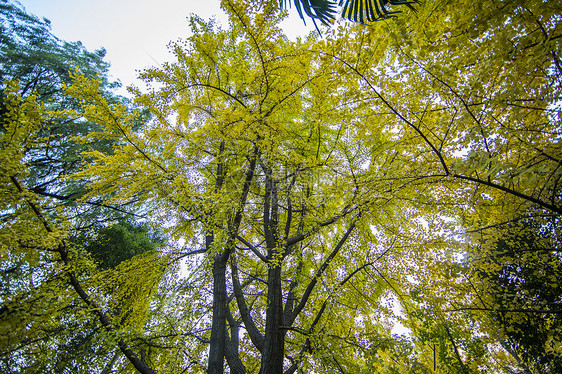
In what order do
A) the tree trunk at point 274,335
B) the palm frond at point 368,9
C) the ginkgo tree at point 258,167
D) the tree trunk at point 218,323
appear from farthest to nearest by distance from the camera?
the tree trunk at point 218,323, the tree trunk at point 274,335, the ginkgo tree at point 258,167, the palm frond at point 368,9

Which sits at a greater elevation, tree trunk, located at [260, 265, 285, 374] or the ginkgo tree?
the ginkgo tree

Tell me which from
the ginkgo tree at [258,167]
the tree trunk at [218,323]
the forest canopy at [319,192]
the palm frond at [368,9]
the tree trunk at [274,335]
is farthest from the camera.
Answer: the tree trunk at [218,323]

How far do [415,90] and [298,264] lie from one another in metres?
3.89

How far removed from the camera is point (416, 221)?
14.7 feet

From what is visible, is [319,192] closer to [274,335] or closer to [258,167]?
[258,167]

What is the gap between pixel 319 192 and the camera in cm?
360

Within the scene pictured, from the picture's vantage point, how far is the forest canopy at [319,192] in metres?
1.74

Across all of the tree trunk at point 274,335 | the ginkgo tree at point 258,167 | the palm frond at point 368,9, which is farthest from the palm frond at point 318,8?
the tree trunk at point 274,335

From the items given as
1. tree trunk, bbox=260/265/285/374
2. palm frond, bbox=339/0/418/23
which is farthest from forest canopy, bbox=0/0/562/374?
palm frond, bbox=339/0/418/23

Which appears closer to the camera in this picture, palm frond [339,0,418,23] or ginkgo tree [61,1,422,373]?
palm frond [339,0,418,23]

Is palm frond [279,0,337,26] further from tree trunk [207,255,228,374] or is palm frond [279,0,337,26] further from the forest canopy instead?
tree trunk [207,255,228,374]

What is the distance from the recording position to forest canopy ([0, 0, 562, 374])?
174 cm

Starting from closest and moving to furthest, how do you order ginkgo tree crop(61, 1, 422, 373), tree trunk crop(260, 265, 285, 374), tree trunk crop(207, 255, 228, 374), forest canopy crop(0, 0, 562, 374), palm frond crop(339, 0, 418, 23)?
palm frond crop(339, 0, 418, 23), forest canopy crop(0, 0, 562, 374), ginkgo tree crop(61, 1, 422, 373), tree trunk crop(260, 265, 285, 374), tree trunk crop(207, 255, 228, 374)

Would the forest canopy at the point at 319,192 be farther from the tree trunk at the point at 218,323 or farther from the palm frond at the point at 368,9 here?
the palm frond at the point at 368,9
